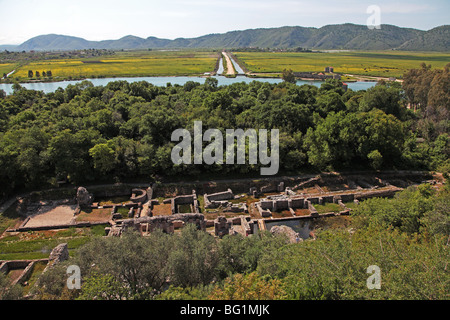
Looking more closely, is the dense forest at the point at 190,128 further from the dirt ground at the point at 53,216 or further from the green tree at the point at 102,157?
the dirt ground at the point at 53,216

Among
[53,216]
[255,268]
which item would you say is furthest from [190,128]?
[255,268]

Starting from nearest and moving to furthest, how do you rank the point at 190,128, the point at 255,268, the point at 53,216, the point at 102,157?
the point at 255,268 < the point at 53,216 < the point at 102,157 < the point at 190,128

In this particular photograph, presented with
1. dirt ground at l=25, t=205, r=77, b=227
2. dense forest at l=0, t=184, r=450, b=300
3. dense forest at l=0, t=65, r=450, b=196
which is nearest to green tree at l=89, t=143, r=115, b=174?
dense forest at l=0, t=65, r=450, b=196

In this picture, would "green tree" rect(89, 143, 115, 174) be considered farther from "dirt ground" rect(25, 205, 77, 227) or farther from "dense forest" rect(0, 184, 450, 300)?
"dense forest" rect(0, 184, 450, 300)

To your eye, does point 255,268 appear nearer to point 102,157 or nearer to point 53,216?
point 53,216

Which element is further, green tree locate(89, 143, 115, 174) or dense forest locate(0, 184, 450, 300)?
green tree locate(89, 143, 115, 174)
